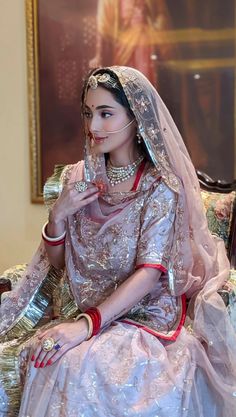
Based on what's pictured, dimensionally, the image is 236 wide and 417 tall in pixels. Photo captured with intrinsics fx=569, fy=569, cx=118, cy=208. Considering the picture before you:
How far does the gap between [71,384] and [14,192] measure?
1588mm

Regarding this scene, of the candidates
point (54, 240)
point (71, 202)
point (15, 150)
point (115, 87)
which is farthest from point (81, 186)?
point (15, 150)

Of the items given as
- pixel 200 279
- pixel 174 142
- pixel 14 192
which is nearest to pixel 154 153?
pixel 174 142

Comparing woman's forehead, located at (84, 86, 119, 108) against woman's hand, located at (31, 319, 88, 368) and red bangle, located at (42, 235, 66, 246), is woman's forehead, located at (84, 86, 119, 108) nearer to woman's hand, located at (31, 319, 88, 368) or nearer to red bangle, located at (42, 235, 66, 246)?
red bangle, located at (42, 235, 66, 246)

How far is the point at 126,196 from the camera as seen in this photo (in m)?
1.53

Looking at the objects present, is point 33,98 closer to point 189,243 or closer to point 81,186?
point 81,186

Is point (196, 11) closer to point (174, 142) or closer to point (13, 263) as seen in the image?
point (174, 142)

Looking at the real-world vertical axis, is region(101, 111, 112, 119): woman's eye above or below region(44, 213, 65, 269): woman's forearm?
above

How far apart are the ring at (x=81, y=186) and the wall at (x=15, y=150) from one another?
3.92 feet

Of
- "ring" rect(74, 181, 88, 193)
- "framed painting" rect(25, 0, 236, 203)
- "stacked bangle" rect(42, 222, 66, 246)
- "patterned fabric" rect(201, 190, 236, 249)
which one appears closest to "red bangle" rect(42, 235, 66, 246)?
"stacked bangle" rect(42, 222, 66, 246)

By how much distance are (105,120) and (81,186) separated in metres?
0.19

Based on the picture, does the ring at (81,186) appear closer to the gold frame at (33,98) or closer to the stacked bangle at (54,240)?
the stacked bangle at (54,240)

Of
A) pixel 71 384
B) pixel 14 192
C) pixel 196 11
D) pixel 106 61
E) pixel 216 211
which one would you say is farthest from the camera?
pixel 14 192

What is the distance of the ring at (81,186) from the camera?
5.05 ft

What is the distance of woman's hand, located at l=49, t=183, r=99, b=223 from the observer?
152 centimetres
